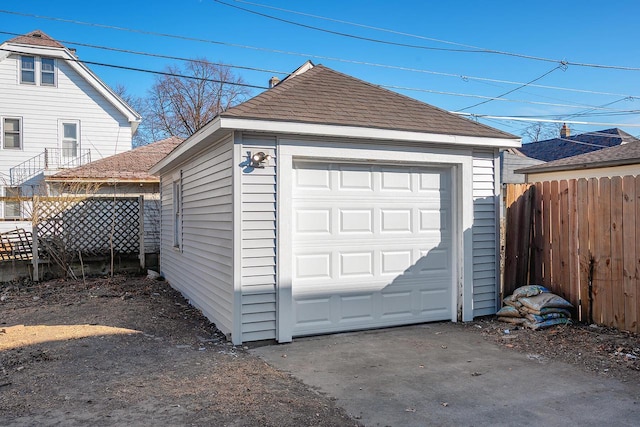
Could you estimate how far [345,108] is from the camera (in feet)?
20.9

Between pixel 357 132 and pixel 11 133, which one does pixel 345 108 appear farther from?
pixel 11 133

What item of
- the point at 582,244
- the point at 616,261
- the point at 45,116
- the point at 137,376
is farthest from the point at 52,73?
the point at 616,261

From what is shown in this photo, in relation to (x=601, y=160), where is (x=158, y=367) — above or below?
below

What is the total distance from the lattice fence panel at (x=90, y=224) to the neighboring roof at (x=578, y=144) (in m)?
18.9

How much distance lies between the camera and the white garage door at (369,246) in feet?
19.8

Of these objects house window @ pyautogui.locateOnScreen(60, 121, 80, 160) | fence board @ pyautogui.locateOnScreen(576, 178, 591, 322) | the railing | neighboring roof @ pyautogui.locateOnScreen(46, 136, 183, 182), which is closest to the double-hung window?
house window @ pyautogui.locateOnScreen(60, 121, 80, 160)

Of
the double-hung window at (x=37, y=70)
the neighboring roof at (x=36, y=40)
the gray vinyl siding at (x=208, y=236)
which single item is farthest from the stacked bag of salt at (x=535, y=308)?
the neighboring roof at (x=36, y=40)

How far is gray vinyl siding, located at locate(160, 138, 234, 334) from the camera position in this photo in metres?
5.88

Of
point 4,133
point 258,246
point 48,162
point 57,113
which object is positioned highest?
point 57,113

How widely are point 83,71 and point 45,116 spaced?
208 centimetres

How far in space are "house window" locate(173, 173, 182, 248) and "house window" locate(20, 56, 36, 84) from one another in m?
11.1

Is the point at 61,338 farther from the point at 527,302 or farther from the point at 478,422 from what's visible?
the point at 527,302

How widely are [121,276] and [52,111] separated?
931cm

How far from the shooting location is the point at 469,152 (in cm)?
687
